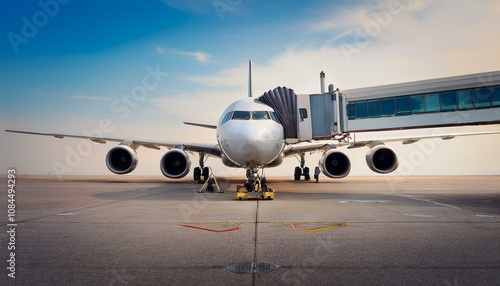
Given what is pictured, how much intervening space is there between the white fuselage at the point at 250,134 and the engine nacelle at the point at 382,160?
479cm

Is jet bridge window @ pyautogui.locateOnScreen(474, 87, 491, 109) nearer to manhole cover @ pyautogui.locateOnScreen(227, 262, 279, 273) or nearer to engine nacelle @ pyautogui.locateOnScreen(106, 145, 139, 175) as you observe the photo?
manhole cover @ pyautogui.locateOnScreen(227, 262, 279, 273)

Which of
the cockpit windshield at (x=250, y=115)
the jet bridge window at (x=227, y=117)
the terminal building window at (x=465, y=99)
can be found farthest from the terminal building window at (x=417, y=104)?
the jet bridge window at (x=227, y=117)

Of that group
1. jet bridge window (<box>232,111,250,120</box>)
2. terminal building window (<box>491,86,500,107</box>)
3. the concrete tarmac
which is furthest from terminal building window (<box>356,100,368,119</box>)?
the concrete tarmac

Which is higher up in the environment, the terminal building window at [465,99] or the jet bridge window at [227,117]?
the terminal building window at [465,99]

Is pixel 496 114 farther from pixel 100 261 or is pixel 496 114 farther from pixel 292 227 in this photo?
pixel 100 261

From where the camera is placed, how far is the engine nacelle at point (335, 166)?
15.9 meters

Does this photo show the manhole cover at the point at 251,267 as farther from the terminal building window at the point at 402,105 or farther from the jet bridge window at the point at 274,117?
the terminal building window at the point at 402,105

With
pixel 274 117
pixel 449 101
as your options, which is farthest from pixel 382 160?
pixel 274 117

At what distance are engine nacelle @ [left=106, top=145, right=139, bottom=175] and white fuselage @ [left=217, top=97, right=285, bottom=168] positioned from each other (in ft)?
21.3

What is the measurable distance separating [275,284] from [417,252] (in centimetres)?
206

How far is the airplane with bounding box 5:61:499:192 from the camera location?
37.4 feet

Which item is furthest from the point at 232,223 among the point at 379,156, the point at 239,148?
the point at 379,156

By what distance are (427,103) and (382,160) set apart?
12.1ft

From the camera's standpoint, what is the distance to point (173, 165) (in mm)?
17297
